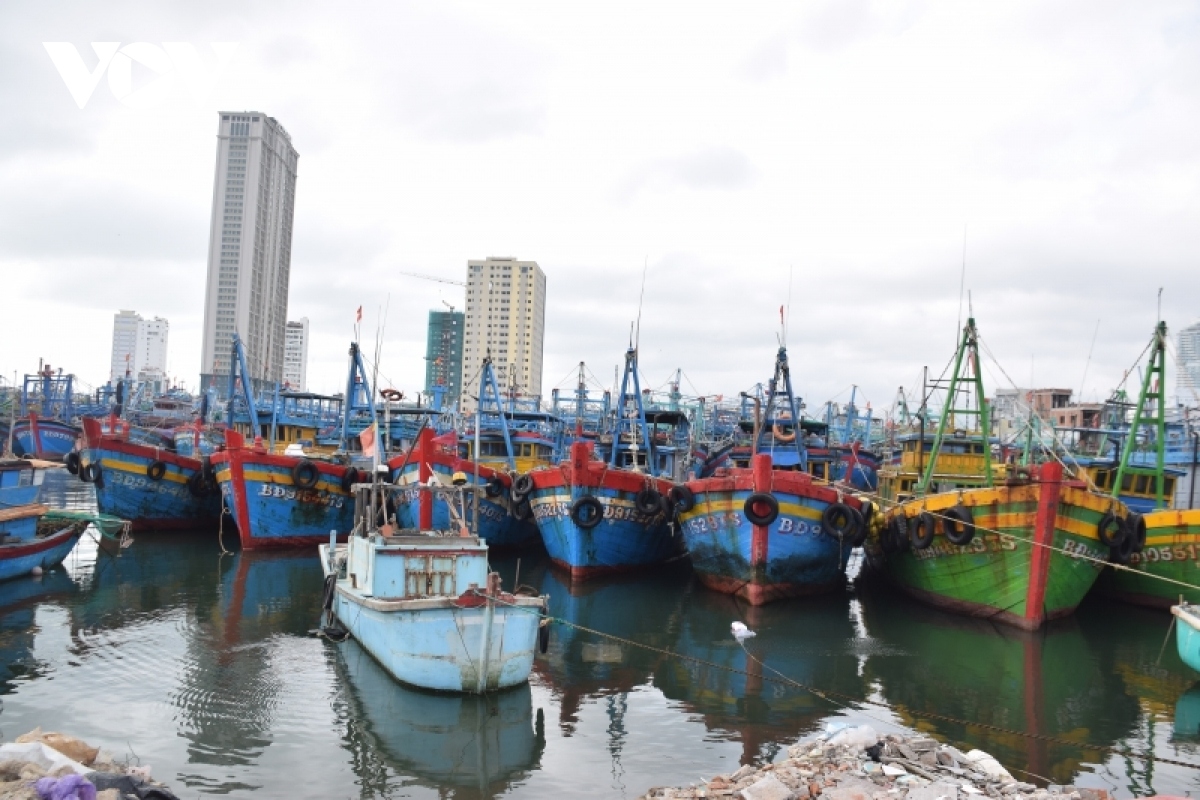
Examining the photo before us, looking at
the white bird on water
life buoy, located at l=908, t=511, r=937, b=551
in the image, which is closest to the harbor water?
the white bird on water

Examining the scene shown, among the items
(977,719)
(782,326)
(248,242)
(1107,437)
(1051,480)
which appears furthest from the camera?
(248,242)

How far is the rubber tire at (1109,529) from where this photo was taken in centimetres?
1805

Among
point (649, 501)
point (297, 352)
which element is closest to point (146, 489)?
point (649, 501)

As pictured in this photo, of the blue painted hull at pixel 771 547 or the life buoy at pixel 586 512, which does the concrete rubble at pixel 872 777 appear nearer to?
the blue painted hull at pixel 771 547

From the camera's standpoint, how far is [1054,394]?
63594 mm

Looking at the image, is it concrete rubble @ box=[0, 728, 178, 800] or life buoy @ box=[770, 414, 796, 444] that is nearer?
concrete rubble @ box=[0, 728, 178, 800]

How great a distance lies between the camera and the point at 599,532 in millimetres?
22875

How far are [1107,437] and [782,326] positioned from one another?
62.0 ft

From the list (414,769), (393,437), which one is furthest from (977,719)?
(393,437)

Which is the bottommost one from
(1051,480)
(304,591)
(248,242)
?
(304,591)

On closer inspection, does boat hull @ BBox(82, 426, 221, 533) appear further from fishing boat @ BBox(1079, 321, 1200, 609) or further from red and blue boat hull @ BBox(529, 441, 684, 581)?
fishing boat @ BBox(1079, 321, 1200, 609)

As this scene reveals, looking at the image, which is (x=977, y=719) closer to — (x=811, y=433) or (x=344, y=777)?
(x=344, y=777)

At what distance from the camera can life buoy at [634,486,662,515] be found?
902 inches

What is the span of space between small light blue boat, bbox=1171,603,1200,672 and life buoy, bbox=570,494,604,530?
1259cm
